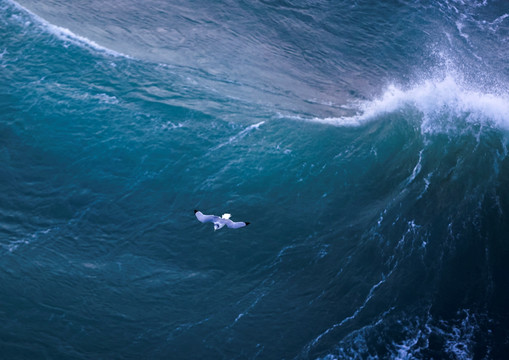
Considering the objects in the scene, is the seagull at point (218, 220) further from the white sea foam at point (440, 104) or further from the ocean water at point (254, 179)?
the white sea foam at point (440, 104)

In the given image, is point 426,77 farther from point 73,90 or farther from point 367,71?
point 73,90

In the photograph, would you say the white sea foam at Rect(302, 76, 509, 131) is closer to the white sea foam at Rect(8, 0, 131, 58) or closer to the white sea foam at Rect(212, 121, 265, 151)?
the white sea foam at Rect(212, 121, 265, 151)

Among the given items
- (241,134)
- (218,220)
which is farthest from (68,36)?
(218,220)

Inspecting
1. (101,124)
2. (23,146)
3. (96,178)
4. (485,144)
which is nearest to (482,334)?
(485,144)

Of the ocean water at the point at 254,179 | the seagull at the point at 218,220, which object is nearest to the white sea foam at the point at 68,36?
the ocean water at the point at 254,179

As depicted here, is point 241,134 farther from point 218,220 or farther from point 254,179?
point 218,220
